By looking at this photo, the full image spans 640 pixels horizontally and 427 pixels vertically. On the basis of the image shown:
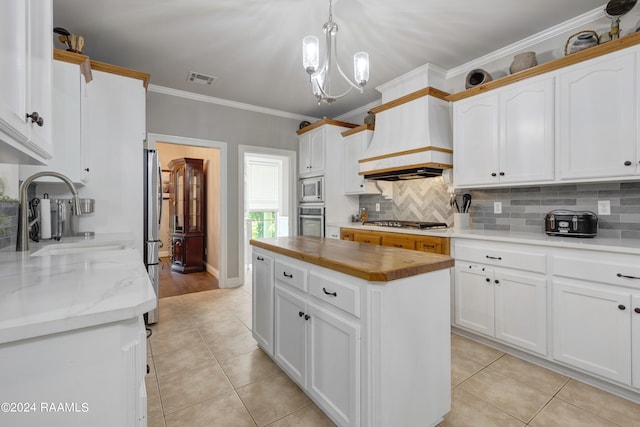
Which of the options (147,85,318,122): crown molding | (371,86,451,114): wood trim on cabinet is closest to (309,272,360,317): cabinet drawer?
(371,86,451,114): wood trim on cabinet

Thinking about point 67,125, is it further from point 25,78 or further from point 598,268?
point 598,268

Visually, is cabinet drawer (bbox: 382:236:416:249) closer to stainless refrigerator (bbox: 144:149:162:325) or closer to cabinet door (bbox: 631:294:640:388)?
cabinet door (bbox: 631:294:640:388)

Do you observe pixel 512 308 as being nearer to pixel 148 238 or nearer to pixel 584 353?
pixel 584 353

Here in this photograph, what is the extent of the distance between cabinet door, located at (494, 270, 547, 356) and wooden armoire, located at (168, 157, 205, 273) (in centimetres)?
475

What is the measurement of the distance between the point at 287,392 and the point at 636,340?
2131 mm

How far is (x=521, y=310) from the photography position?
89.2 inches

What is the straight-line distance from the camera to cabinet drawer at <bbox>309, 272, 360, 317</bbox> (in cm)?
138

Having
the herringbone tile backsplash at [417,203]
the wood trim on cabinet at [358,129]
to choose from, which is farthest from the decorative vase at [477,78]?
the wood trim on cabinet at [358,129]

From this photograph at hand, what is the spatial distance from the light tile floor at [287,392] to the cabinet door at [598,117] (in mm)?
1470

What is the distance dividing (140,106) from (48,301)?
8.63 ft

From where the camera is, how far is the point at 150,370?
217 centimetres

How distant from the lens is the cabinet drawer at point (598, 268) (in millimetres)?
1781

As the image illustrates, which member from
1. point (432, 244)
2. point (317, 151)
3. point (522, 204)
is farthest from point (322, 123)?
point (522, 204)

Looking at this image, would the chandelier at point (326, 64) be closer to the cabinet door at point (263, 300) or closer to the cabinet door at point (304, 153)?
the cabinet door at point (263, 300)
